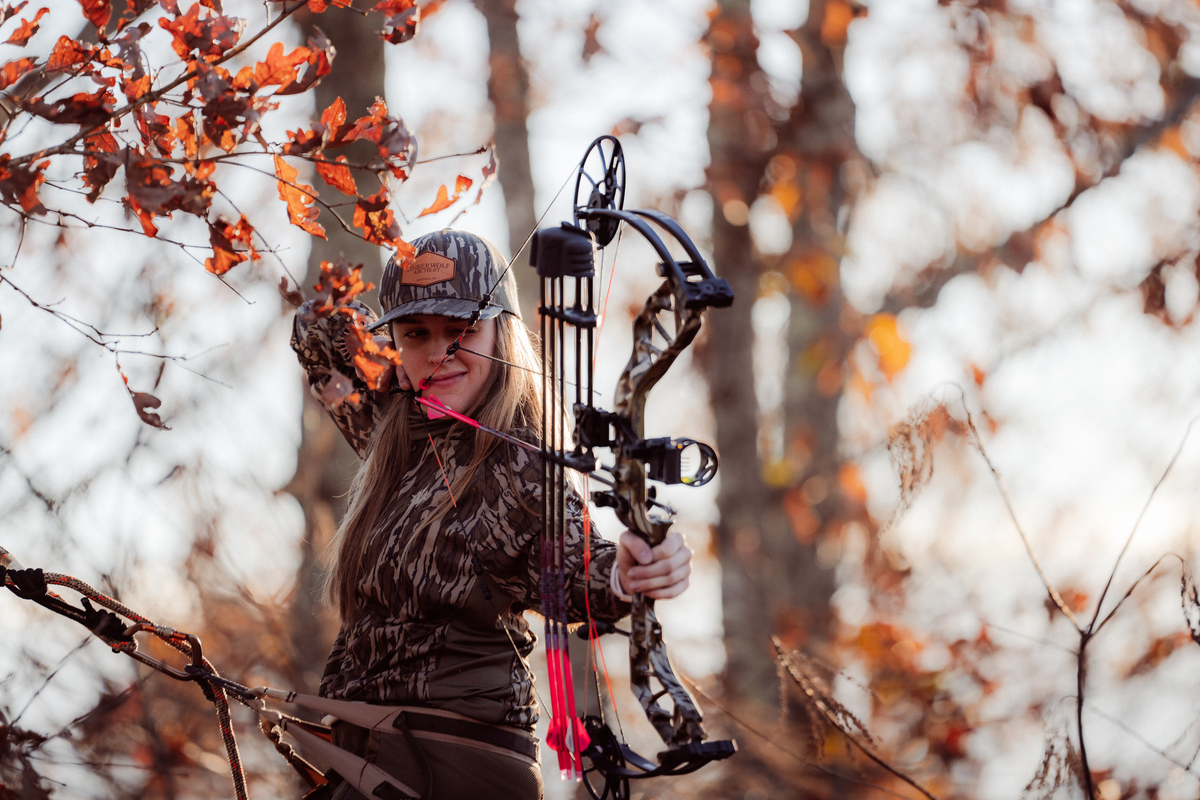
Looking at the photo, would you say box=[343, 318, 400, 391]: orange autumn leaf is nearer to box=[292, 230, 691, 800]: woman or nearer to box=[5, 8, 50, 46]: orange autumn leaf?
box=[292, 230, 691, 800]: woman

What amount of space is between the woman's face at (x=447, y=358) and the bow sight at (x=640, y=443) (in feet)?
1.49

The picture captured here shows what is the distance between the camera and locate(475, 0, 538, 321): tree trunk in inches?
239

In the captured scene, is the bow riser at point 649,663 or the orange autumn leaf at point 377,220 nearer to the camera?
the bow riser at point 649,663

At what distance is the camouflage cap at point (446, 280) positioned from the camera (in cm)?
214

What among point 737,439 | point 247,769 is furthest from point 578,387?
point 247,769

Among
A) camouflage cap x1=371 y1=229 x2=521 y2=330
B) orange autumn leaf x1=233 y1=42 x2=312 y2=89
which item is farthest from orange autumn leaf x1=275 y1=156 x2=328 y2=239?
camouflage cap x1=371 y1=229 x2=521 y2=330

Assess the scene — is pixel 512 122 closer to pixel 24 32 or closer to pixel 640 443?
pixel 24 32

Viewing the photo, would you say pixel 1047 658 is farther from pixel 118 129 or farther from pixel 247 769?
pixel 118 129

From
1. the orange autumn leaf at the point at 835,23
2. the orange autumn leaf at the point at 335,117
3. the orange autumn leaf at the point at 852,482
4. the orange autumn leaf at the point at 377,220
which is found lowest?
the orange autumn leaf at the point at 377,220

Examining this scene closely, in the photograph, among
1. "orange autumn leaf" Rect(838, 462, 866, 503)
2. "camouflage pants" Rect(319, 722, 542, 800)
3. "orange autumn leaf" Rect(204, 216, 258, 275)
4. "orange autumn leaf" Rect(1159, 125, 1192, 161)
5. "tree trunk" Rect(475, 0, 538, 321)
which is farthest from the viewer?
"orange autumn leaf" Rect(838, 462, 866, 503)

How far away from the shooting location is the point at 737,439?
248 inches

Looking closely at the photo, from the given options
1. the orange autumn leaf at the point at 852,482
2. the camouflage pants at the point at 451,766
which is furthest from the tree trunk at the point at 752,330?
the camouflage pants at the point at 451,766

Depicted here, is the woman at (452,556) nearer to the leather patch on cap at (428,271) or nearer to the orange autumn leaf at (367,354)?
the leather patch on cap at (428,271)

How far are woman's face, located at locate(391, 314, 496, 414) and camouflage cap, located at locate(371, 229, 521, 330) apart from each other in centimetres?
4
